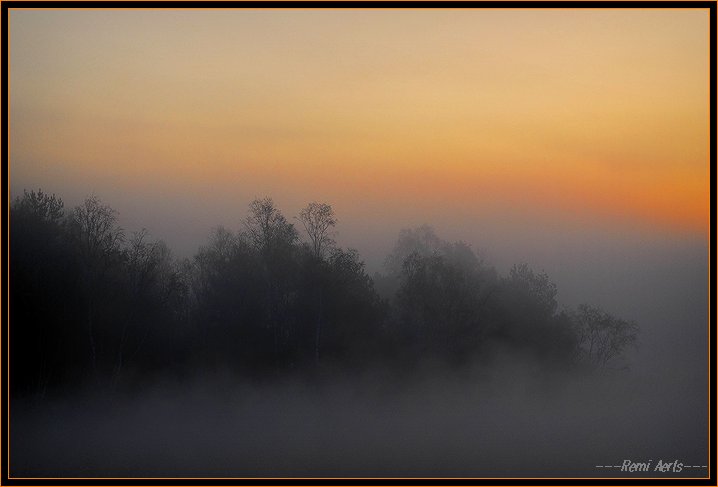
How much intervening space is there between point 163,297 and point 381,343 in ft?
20.7

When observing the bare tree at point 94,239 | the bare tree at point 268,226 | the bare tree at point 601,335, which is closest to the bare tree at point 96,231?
the bare tree at point 94,239

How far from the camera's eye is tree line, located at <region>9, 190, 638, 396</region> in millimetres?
22453

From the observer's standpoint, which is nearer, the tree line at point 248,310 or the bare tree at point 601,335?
the tree line at point 248,310

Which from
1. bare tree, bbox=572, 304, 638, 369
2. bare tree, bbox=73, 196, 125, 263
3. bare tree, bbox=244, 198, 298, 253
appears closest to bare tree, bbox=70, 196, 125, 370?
bare tree, bbox=73, 196, 125, 263

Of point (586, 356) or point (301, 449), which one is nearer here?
point (301, 449)

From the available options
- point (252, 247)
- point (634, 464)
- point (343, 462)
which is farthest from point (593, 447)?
point (252, 247)

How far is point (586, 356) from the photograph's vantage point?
24141mm

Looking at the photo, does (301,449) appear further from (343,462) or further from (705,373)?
(705,373)

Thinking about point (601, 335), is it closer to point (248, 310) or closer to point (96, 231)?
point (248, 310)

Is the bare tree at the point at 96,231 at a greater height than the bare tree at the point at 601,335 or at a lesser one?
greater

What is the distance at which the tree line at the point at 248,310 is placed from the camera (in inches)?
884

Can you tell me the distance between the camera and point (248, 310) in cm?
2350

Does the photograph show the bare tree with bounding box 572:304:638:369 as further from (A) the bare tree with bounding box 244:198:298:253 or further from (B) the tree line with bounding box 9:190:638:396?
(A) the bare tree with bounding box 244:198:298:253

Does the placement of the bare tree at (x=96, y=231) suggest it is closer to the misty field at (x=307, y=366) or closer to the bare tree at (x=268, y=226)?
the misty field at (x=307, y=366)
